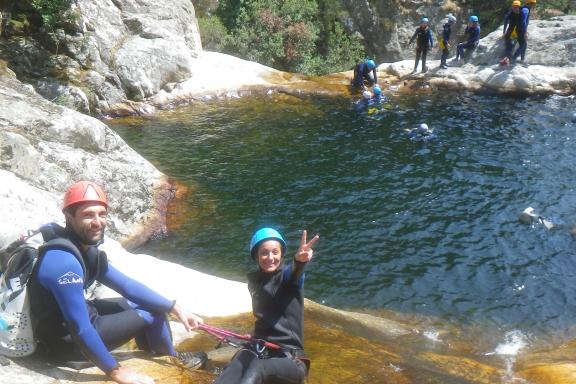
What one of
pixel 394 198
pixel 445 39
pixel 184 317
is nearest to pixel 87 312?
pixel 184 317

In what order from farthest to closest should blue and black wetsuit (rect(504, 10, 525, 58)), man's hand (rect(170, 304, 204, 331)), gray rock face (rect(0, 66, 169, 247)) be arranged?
blue and black wetsuit (rect(504, 10, 525, 58)) < gray rock face (rect(0, 66, 169, 247)) < man's hand (rect(170, 304, 204, 331))

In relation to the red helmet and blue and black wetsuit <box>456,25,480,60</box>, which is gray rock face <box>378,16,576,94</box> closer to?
blue and black wetsuit <box>456,25,480,60</box>

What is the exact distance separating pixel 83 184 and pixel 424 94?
2879cm

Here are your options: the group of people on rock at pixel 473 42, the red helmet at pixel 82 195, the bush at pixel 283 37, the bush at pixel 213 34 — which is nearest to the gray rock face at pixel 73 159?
the red helmet at pixel 82 195

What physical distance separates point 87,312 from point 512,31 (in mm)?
31450

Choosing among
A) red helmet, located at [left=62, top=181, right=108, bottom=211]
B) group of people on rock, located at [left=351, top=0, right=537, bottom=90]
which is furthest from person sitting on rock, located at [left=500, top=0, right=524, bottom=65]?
red helmet, located at [left=62, top=181, right=108, bottom=211]

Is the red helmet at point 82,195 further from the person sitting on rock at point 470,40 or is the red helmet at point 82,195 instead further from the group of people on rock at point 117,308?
the person sitting on rock at point 470,40

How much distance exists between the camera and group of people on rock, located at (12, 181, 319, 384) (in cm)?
545

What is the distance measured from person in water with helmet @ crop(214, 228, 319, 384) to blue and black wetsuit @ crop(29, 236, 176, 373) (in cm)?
114

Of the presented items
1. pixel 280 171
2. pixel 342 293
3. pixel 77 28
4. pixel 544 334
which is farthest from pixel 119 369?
pixel 77 28

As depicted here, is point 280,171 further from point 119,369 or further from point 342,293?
point 119,369

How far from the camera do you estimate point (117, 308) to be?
6.77 m

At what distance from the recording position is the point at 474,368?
9383 millimetres

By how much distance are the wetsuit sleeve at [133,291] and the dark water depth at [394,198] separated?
7.15m
